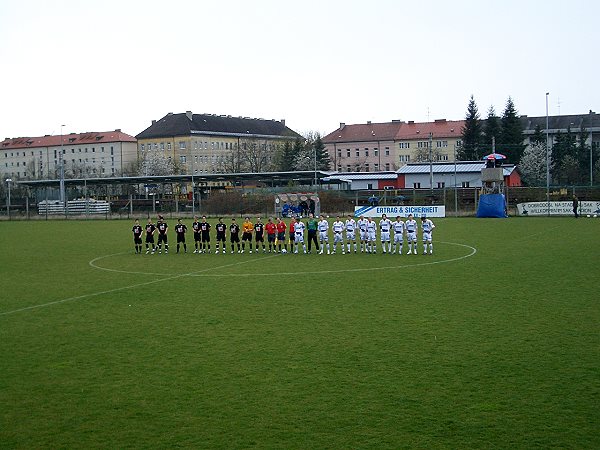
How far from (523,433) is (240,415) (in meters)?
3.68

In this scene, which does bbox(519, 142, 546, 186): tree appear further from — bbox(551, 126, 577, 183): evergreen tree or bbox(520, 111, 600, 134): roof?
bbox(520, 111, 600, 134): roof

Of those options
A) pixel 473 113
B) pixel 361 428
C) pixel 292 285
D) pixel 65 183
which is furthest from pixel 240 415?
pixel 473 113

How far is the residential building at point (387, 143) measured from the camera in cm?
11619

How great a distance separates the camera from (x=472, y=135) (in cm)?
9762

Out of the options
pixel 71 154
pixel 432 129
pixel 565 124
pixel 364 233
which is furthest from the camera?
pixel 71 154

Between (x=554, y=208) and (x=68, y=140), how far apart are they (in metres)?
108

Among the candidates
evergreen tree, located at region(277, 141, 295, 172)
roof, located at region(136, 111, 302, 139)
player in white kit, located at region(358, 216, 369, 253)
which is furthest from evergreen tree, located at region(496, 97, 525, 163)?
player in white kit, located at region(358, 216, 369, 253)

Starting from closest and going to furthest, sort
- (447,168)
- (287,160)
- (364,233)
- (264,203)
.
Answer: (364,233)
(264,203)
(447,168)
(287,160)

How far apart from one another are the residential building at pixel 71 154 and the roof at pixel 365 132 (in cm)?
3546

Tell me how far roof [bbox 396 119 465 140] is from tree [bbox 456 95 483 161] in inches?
683

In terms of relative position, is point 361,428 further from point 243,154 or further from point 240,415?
point 243,154

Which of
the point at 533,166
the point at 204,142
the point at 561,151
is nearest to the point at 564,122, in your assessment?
the point at 561,151

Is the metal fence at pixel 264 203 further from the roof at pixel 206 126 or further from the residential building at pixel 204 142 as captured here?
the roof at pixel 206 126

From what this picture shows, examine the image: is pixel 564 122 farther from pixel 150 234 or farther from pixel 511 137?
pixel 150 234
